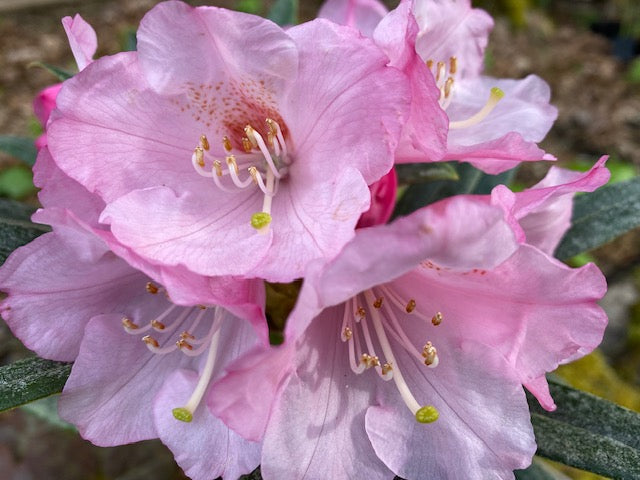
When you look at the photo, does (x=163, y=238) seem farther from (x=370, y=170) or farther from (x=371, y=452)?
(x=371, y=452)

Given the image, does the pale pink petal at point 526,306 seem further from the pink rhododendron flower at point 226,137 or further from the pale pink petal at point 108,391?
the pale pink petal at point 108,391

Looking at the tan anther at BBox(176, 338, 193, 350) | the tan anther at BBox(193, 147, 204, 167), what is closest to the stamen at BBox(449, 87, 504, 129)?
the tan anther at BBox(193, 147, 204, 167)

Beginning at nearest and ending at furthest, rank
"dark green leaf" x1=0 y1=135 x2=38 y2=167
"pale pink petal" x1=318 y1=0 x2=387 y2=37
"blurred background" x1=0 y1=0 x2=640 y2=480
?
"pale pink petal" x1=318 y1=0 x2=387 y2=37 < "dark green leaf" x1=0 y1=135 x2=38 y2=167 < "blurred background" x1=0 y1=0 x2=640 y2=480

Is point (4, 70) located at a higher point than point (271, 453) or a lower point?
lower

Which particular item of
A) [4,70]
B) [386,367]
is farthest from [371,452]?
[4,70]

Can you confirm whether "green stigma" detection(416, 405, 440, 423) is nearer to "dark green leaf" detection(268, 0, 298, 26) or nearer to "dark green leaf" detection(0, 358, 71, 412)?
"dark green leaf" detection(0, 358, 71, 412)
